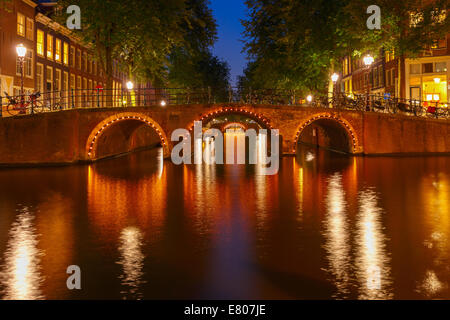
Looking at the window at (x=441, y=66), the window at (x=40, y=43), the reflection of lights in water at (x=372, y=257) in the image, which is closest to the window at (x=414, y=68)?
the window at (x=441, y=66)

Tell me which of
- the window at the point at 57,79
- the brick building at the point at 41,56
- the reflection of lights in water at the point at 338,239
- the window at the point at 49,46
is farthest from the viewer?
the window at the point at 57,79

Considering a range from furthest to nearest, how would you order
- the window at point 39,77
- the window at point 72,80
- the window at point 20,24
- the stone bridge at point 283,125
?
the window at point 72,80 < the window at point 39,77 < the window at point 20,24 < the stone bridge at point 283,125

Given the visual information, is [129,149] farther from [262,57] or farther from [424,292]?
[424,292]

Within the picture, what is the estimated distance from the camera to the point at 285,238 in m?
10.2

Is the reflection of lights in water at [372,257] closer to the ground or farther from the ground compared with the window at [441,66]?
closer to the ground

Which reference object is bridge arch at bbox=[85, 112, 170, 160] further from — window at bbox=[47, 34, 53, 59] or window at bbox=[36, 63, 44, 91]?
window at bbox=[47, 34, 53, 59]

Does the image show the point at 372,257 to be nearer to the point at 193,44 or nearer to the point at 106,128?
the point at 106,128

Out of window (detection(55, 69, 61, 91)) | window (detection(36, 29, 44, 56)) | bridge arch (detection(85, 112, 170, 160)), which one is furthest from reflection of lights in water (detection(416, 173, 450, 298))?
window (detection(55, 69, 61, 91))

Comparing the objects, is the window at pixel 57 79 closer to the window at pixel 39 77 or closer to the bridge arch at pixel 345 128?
the window at pixel 39 77

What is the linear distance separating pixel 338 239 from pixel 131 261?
3647 millimetres

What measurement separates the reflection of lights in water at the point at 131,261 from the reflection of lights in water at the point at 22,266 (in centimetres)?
108

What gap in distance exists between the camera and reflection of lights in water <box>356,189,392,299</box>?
711cm

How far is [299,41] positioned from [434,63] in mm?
13815

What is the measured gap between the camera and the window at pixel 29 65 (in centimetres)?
3847
